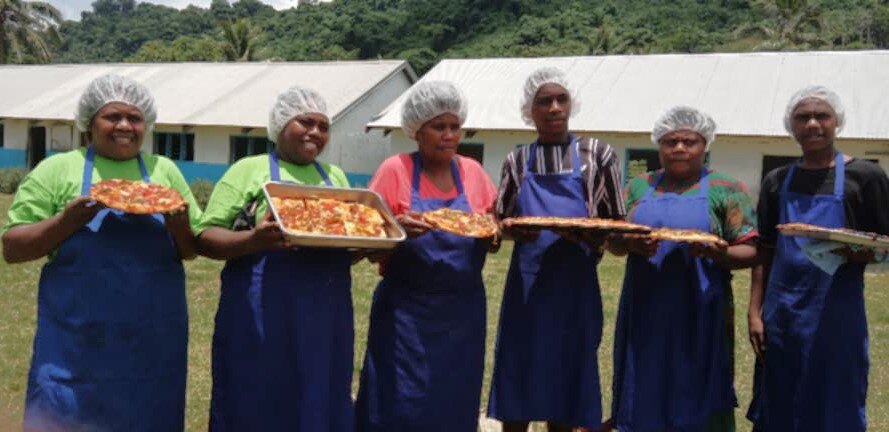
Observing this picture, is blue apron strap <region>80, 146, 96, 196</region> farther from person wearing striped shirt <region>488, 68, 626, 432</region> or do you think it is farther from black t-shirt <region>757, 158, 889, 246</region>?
black t-shirt <region>757, 158, 889, 246</region>

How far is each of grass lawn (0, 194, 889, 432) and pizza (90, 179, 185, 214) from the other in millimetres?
2407

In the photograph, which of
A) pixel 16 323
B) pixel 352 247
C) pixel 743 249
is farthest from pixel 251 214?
pixel 16 323

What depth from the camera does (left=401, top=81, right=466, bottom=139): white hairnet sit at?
3.56 metres

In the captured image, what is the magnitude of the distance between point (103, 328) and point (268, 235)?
0.72 metres

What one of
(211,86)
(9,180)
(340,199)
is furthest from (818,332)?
(9,180)

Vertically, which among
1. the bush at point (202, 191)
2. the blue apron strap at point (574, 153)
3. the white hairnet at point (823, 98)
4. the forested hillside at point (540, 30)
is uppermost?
the forested hillside at point (540, 30)

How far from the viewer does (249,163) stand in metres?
3.34

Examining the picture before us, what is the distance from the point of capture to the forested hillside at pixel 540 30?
41.1 meters

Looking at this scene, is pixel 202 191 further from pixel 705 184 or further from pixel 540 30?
pixel 540 30

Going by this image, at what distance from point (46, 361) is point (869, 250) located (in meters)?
3.23

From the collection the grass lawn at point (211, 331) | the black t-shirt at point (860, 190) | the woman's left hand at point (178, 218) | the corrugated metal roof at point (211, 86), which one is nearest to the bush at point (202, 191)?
the corrugated metal roof at point (211, 86)

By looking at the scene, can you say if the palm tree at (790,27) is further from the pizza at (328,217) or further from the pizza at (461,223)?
the pizza at (328,217)

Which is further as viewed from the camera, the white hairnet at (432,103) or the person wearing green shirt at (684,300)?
the person wearing green shirt at (684,300)

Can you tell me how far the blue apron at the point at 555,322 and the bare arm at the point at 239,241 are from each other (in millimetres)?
1229
